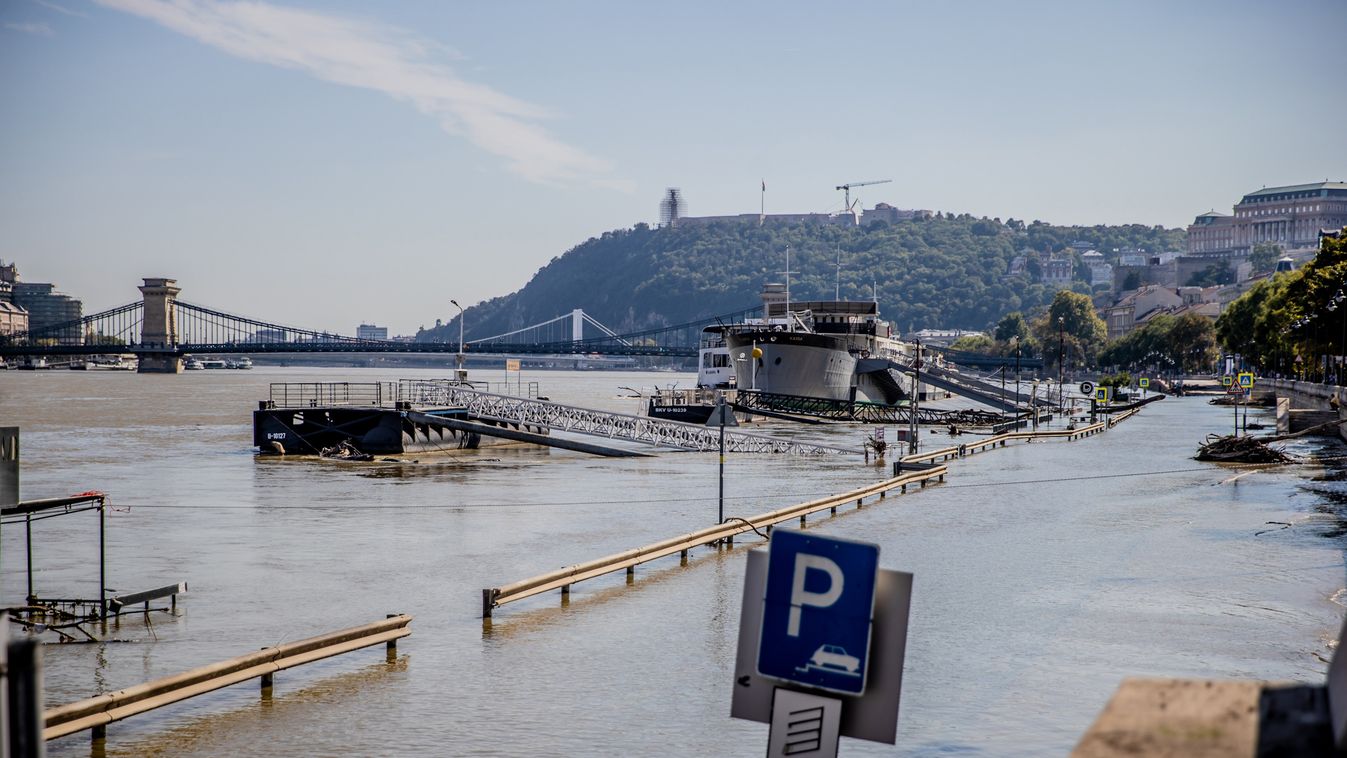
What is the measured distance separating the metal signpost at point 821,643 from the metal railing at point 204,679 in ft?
30.9

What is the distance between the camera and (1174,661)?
62.6ft

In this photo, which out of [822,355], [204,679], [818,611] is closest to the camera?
[818,611]

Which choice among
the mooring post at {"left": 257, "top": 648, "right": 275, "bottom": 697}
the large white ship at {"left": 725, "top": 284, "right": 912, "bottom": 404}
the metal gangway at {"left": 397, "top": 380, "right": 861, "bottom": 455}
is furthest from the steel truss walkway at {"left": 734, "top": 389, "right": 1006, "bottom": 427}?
the mooring post at {"left": 257, "top": 648, "right": 275, "bottom": 697}

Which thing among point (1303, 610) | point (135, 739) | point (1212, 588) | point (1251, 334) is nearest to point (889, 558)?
point (1212, 588)

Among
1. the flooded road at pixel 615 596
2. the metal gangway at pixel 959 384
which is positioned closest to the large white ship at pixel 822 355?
the metal gangway at pixel 959 384

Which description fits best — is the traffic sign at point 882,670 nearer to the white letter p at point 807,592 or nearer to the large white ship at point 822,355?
the white letter p at point 807,592

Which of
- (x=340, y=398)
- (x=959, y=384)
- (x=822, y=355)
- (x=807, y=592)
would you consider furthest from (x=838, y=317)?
(x=807, y=592)

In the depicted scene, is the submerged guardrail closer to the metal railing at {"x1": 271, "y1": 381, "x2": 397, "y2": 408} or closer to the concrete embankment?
the metal railing at {"x1": 271, "y1": 381, "x2": 397, "y2": 408}

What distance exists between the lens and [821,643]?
7082 mm

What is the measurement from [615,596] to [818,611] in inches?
703

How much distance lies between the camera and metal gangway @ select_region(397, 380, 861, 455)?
66375 mm

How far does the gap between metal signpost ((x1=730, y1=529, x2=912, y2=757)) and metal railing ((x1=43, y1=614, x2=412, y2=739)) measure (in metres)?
9.42

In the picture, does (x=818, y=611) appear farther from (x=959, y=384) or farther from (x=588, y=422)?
(x=959, y=384)

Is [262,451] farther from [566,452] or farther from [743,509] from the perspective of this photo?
[743,509]
